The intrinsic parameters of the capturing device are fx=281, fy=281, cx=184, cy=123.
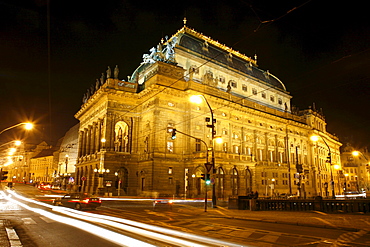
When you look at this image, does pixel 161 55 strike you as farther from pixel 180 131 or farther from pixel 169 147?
pixel 169 147

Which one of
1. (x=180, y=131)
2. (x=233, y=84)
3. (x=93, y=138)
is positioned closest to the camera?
Result: (x=180, y=131)

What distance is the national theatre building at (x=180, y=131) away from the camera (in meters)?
41.9

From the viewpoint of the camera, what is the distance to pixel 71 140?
8819 cm

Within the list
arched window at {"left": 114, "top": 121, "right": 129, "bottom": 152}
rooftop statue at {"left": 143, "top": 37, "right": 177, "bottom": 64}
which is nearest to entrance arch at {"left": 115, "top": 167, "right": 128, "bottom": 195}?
arched window at {"left": 114, "top": 121, "right": 129, "bottom": 152}

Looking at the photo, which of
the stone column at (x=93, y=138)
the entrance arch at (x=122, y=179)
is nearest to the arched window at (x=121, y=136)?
the stone column at (x=93, y=138)

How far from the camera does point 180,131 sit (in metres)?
45.0

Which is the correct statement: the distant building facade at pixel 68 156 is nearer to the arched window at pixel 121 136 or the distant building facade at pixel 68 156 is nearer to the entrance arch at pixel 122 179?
the arched window at pixel 121 136

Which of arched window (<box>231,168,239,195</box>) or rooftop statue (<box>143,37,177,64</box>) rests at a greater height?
rooftop statue (<box>143,37,177,64</box>)

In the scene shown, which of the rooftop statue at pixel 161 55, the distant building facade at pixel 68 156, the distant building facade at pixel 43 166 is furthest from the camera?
the distant building facade at pixel 43 166

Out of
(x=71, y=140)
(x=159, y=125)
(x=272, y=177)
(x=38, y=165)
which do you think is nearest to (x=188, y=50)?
(x=159, y=125)

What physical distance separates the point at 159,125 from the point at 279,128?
34.5 meters

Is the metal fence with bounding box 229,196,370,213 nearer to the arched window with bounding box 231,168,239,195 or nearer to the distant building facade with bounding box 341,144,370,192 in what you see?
the arched window with bounding box 231,168,239,195

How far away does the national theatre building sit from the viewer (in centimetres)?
4194

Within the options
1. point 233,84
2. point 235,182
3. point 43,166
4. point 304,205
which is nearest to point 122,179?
point 235,182
